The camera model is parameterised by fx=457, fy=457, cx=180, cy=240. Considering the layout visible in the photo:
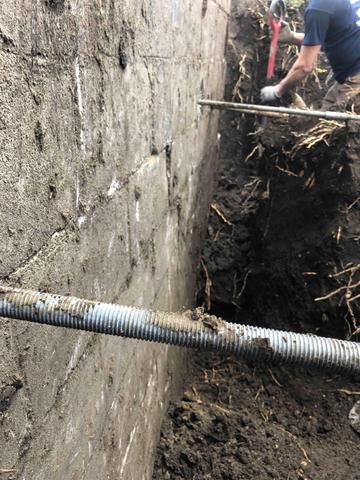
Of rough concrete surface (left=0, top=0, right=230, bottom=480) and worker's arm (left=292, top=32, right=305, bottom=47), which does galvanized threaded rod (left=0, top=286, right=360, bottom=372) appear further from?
worker's arm (left=292, top=32, right=305, bottom=47)

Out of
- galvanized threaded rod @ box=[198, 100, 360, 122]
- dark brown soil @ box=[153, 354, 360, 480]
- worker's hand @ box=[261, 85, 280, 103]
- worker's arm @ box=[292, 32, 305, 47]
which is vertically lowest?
dark brown soil @ box=[153, 354, 360, 480]

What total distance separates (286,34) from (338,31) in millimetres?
760

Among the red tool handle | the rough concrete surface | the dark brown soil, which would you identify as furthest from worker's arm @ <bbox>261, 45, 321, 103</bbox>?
the dark brown soil

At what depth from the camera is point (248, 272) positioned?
4.24m

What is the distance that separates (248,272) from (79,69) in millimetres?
3239

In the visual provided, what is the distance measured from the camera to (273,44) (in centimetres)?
453

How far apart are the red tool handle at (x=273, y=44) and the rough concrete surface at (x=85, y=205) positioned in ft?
6.84

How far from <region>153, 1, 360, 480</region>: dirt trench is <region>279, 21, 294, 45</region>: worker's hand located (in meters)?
0.38

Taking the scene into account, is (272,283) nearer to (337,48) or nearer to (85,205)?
(337,48)

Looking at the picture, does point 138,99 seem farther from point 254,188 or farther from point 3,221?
point 254,188

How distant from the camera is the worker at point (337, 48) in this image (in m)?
3.60

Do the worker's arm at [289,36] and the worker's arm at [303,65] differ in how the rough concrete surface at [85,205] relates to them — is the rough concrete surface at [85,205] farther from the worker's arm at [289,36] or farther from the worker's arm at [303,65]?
the worker's arm at [289,36]

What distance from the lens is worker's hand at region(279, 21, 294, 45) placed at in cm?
445

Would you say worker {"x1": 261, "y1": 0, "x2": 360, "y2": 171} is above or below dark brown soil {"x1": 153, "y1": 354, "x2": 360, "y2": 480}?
above
